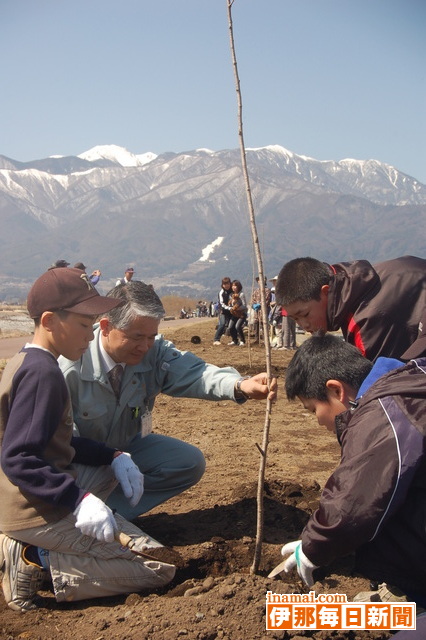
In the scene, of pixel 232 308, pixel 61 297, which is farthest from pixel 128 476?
pixel 232 308

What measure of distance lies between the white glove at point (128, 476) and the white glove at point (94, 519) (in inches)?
17.8

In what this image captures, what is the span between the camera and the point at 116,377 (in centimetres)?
382

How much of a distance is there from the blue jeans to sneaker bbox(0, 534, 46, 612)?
90 centimetres

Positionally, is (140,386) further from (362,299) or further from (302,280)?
(362,299)

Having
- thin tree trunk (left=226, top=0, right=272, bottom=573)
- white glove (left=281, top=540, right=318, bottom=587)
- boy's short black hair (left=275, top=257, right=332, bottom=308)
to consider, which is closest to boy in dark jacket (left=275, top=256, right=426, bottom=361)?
boy's short black hair (left=275, top=257, right=332, bottom=308)

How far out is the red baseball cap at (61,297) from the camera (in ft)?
10.3

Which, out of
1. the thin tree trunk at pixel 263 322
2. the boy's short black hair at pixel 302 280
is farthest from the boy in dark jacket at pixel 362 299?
the thin tree trunk at pixel 263 322

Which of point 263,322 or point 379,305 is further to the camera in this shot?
point 379,305

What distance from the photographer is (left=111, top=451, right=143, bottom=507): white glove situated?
11.3ft

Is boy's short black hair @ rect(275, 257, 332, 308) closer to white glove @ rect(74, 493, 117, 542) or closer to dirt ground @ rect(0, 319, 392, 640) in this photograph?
dirt ground @ rect(0, 319, 392, 640)

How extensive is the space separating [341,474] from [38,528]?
1.60 m

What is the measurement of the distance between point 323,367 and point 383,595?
4.08ft

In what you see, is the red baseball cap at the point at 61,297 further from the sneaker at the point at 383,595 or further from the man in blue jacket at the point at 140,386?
the sneaker at the point at 383,595

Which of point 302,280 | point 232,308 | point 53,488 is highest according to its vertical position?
point 302,280
